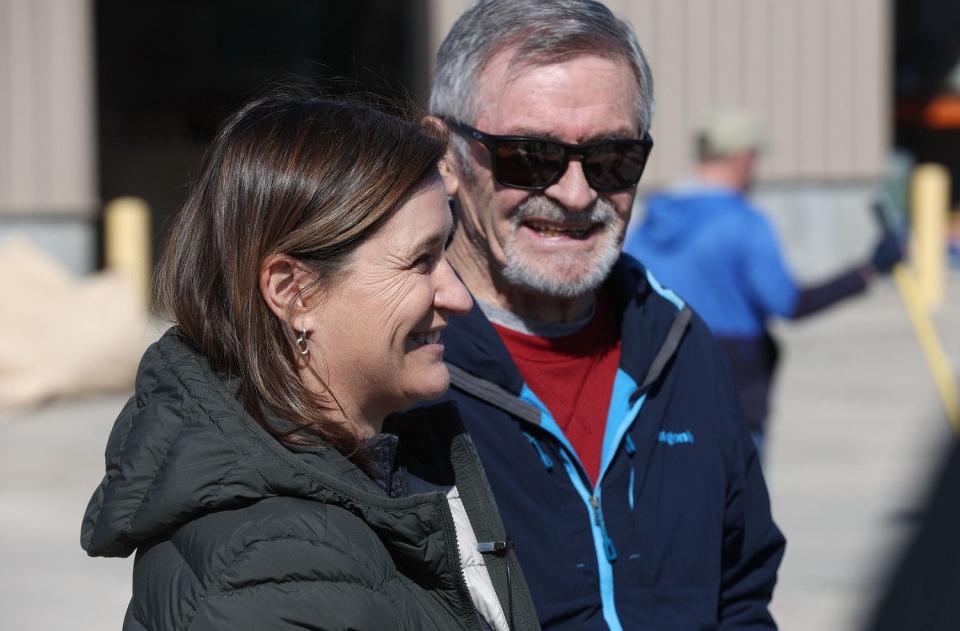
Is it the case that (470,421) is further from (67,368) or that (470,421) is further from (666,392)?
(67,368)

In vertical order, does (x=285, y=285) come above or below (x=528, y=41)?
below

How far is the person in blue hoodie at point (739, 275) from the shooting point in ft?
16.9

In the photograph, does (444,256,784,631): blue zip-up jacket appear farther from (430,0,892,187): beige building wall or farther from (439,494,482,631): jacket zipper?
(430,0,892,187): beige building wall

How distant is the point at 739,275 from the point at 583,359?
2739 mm

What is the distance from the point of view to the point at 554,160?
8.30ft

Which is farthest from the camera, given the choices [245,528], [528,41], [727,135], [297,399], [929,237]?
[929,237]

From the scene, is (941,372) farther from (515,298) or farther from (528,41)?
(528,41)

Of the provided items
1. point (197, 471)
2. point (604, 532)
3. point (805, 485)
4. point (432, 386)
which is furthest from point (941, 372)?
point (197, 471)

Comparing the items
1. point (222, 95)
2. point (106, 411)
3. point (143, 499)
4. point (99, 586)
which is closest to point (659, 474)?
point (143, 499)

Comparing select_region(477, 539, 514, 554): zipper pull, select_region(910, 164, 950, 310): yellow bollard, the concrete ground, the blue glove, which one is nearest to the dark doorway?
select_region(910, 164, 950, 310): yellow bollard

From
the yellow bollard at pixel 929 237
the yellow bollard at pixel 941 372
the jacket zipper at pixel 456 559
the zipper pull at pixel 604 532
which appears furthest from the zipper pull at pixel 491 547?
the yellow bollard at pixel 929 237

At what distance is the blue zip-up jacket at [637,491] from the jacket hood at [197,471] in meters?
0.54

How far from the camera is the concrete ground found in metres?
5.58

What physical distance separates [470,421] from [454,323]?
0.63 ft
